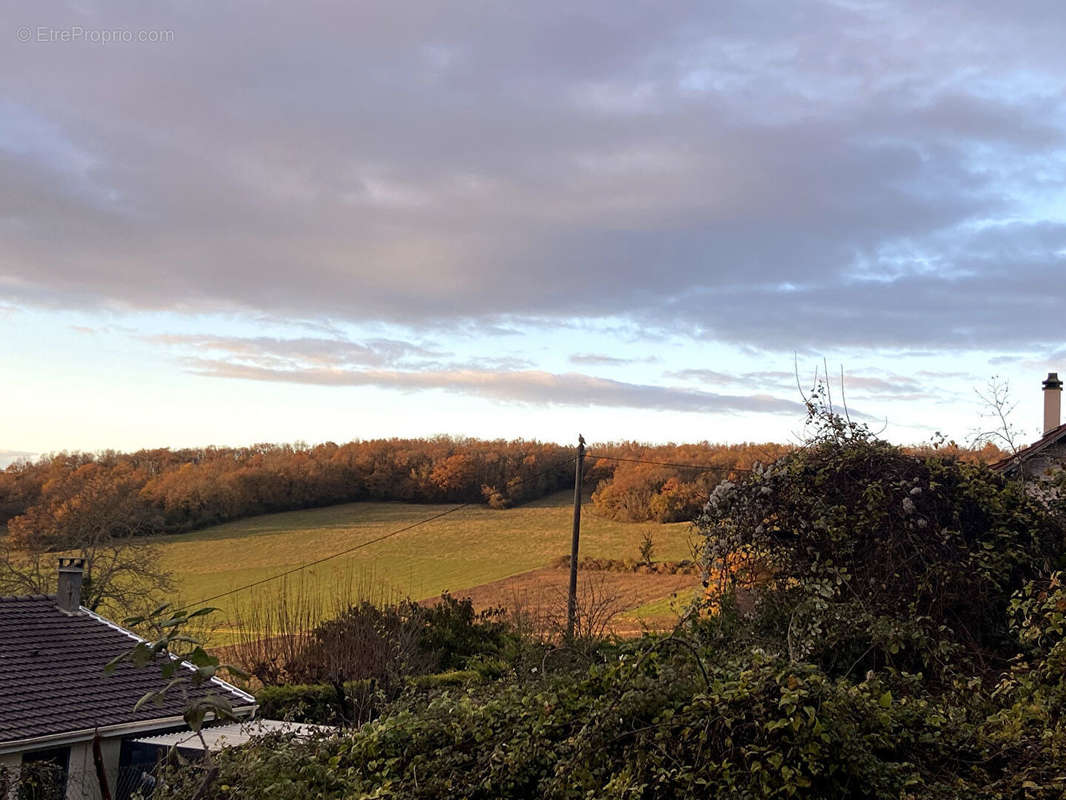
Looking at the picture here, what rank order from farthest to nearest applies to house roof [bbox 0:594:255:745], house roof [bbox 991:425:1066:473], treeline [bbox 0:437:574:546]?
treeline [bbox 0:437:574:546]
house roof [bbox 0:594:255:745]
house roof [bbox 991:425:1066:473]

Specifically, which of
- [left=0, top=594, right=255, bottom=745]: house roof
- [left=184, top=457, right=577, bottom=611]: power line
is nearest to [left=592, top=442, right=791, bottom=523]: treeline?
[left=184, top=457, right=577, bottom=611]: power line

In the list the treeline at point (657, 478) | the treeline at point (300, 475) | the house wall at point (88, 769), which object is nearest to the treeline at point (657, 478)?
the treeline at point (657, 478)

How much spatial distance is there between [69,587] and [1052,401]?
17.2m

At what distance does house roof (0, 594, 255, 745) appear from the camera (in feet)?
41.1

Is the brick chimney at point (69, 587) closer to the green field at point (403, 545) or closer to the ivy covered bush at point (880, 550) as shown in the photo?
the ivy covered bush at point (880, 550)

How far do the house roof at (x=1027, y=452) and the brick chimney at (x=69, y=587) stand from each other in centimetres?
1504

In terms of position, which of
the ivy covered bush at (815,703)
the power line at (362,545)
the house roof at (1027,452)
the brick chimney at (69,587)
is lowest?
the power line at (362,545)

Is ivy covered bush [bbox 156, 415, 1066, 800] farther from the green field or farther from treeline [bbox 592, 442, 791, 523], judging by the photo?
the green field

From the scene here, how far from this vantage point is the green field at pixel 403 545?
1635 inches

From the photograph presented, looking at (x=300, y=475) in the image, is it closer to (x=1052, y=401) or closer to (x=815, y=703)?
(x=1052, y=401)

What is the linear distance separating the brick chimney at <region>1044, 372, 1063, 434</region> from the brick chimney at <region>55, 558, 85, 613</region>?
16.8 m

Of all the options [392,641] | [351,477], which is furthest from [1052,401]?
[351,477]

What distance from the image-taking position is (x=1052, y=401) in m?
14.4

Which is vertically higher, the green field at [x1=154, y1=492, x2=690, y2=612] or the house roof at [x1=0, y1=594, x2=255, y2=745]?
the house roof at [x1=0, y1=594, x2=255, y2=745]
